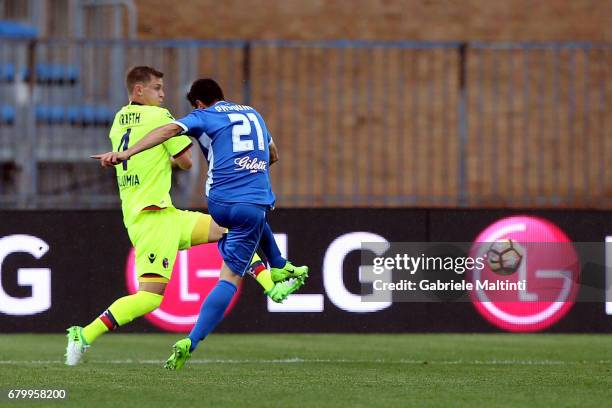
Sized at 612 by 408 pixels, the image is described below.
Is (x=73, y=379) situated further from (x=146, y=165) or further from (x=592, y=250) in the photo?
(x=592, y=250)

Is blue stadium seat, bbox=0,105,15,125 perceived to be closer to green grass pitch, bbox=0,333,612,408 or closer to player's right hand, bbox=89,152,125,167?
green grass pitch, bbox=0,333,612,408

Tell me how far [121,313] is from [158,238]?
0.57m

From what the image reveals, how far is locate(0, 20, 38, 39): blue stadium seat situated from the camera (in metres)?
16.5

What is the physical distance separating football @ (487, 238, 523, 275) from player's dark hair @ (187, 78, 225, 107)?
14.6 feet

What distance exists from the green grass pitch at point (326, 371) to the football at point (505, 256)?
0.62m

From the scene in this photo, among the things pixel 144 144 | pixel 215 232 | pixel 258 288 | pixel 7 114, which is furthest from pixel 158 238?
pixel 7 114

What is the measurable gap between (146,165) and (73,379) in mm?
1672

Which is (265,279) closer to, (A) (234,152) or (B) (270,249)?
(B) (270,249)

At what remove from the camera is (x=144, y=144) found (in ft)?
26.4

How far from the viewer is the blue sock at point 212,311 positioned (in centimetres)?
812

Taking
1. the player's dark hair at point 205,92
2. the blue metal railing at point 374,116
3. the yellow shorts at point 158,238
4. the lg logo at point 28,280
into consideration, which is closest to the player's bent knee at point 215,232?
the yellow shorts at point 158,238

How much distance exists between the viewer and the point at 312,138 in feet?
54.0

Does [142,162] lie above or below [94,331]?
above

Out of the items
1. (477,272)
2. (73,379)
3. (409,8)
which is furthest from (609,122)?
(73,379)
